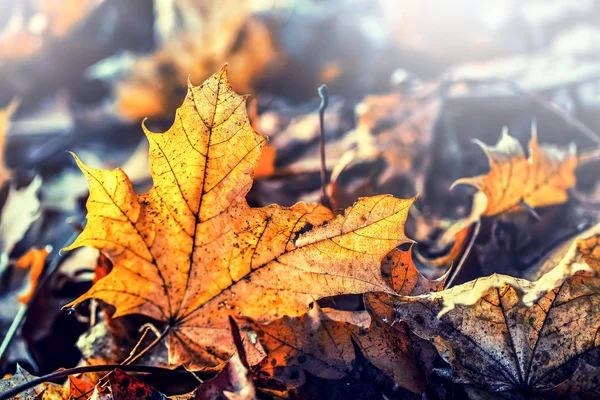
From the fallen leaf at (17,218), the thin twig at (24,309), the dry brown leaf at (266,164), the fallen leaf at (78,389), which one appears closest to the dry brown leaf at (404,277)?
the fallen leaf at (78,389)

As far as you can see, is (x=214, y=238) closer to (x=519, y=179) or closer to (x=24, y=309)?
Result: (x=24, y=309)

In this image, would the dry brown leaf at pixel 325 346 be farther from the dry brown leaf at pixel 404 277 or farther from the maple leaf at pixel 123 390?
the maple leaf at pixel 123 390

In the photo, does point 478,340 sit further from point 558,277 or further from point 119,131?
point 119,131

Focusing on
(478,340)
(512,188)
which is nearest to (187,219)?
(478,340)

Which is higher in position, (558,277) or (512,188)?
(512,188)

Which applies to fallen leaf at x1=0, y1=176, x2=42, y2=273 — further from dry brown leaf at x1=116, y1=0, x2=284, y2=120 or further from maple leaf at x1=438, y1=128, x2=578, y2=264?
maple leaf at x1=438, y1=128, x2=578, y2=264
